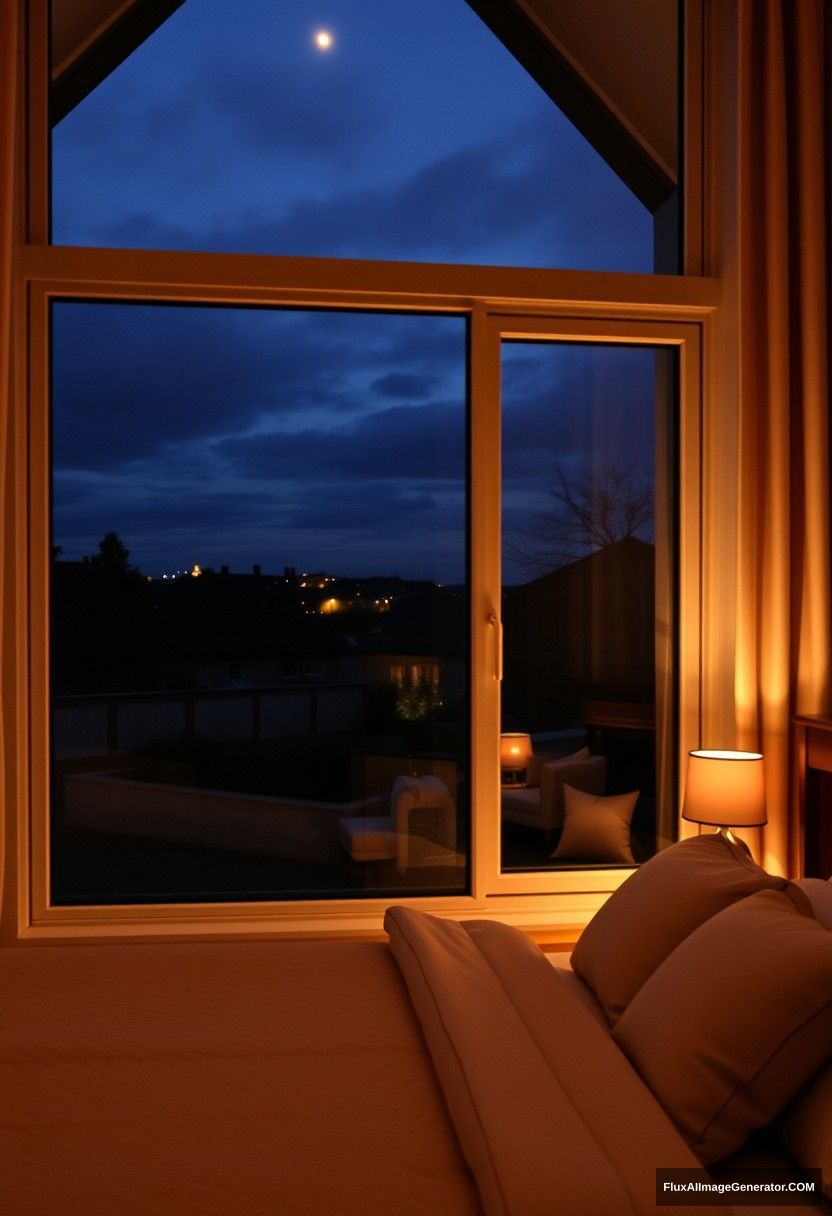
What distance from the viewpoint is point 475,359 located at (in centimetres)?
366

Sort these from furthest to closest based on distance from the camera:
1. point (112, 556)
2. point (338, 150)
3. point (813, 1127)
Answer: point (338, 150)
point (112, 556)
point (813, 1127)

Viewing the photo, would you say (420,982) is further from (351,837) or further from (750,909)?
(351,837)

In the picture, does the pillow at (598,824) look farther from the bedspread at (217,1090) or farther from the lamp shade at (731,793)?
the bedspread at (217,1090)

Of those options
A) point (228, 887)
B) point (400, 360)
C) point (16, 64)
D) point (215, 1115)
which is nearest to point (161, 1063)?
point (215, 1115)

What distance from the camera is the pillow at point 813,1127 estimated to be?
1.50 meters

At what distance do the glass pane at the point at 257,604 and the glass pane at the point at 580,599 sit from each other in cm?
21

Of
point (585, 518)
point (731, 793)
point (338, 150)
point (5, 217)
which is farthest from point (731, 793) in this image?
point (5, 217)

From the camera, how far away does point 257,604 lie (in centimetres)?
368

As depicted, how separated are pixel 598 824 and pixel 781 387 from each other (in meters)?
1.71

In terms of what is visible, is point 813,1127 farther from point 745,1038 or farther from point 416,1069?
point 416,1069

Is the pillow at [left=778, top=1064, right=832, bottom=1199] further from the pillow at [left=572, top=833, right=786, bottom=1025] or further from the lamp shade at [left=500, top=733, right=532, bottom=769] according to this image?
the lamp shade at [left=500, top=733, right=532, bottom=769]

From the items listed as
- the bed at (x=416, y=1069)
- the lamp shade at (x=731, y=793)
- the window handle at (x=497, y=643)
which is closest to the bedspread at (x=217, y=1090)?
the bed at (x=416, y=1069)

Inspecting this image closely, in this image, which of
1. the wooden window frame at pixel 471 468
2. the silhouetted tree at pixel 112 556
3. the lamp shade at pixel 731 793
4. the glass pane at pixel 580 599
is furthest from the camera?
the glass pane at pixel 580 599

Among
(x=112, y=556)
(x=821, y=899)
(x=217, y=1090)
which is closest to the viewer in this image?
(x=217, y=1090)
